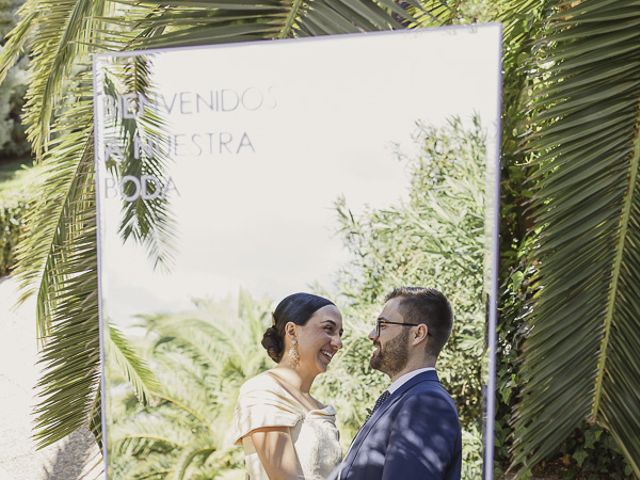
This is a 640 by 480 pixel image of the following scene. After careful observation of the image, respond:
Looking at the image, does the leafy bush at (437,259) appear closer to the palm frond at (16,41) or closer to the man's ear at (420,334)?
the man's ear at (420,334)

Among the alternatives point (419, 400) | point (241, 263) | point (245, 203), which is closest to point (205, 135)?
point (245, 203)

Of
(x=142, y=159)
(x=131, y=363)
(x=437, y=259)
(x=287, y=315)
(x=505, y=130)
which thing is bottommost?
(x=131, y=363)

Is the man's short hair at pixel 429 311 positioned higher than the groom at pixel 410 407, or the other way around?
the man's short hair at pixel 429 311

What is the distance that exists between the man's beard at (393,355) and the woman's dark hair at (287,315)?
17 cm

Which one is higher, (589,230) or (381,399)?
(589,230)

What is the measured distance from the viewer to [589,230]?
7.55 ft

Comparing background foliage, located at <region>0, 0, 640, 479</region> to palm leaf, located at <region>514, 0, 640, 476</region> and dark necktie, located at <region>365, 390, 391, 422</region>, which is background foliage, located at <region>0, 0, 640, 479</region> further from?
dark necktie, located at <region>365, 390, 391, 422</region>

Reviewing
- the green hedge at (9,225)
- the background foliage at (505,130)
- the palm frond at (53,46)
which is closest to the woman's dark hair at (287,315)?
the background foliage at (505,130)

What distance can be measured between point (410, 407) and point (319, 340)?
11.1 inches

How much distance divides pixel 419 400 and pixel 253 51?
906 millimetres

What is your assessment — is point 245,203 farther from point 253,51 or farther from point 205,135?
point 253,51

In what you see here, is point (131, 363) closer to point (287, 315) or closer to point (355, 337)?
Result: point (287, 315)

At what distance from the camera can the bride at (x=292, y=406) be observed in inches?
74.2

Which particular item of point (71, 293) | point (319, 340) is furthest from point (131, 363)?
point (71, 293)
